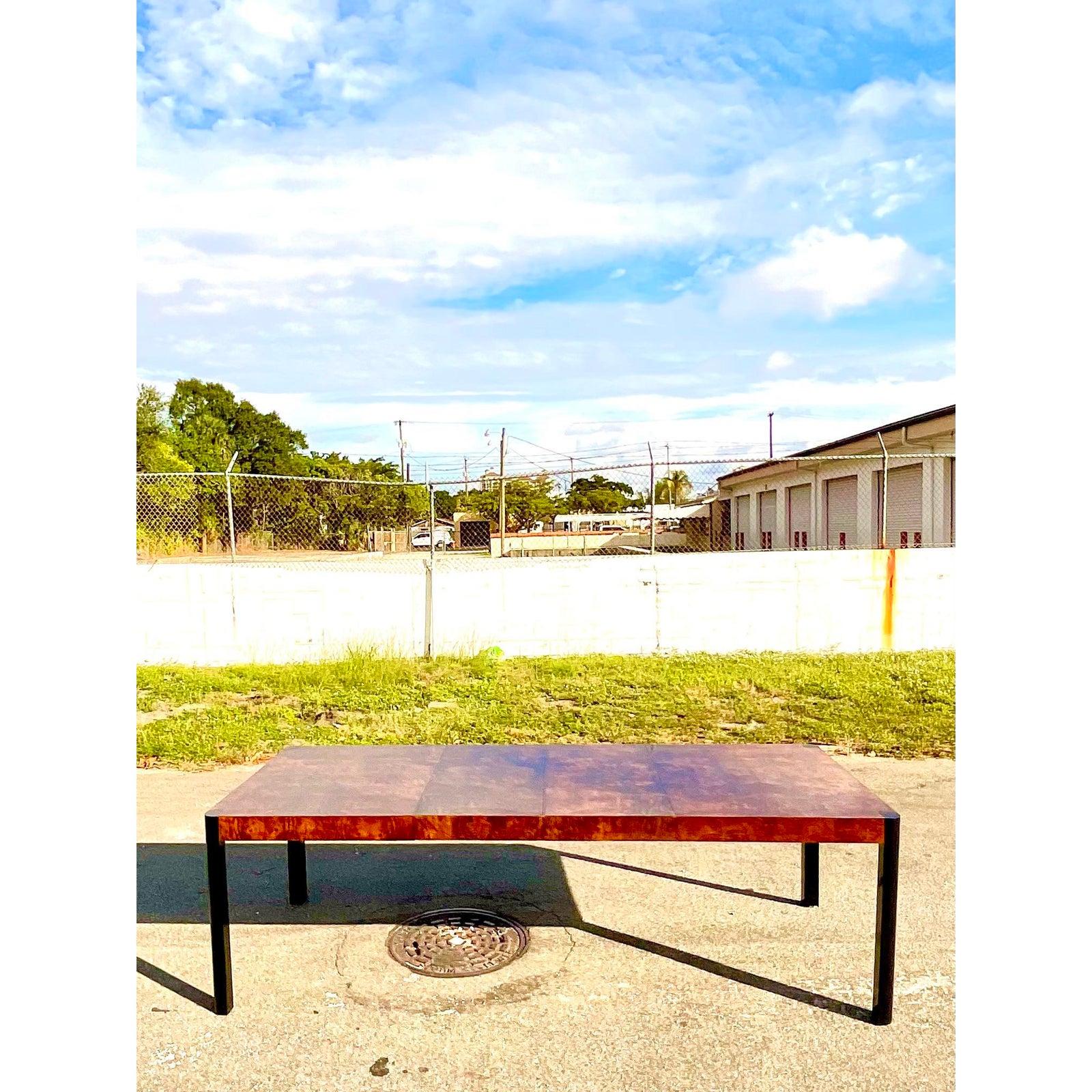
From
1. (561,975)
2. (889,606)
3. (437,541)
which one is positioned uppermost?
(437,541)

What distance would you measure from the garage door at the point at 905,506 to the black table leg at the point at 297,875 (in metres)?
12.2

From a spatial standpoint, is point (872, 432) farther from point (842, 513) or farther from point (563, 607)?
point (563, 607)

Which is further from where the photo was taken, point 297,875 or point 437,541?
point 437,541

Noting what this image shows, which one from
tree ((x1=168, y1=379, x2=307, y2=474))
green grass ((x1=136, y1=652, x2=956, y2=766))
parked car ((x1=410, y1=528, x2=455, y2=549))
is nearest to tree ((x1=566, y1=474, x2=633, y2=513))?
parked car ((x1=410, y1=528, x2=455, y2=549))

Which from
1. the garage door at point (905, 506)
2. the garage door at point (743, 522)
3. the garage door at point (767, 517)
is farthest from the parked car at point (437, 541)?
the garage door at point (743, 522)

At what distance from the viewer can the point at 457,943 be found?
345 cm

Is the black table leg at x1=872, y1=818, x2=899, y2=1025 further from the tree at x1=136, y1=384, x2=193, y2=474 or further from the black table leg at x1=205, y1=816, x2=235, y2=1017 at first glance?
the tree at x1=136, y1=384, x2=193, y2=474

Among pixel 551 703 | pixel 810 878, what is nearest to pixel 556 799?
pixel 810 878

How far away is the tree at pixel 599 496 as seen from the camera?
15484 millimetres

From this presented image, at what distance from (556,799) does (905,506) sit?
13536 mm

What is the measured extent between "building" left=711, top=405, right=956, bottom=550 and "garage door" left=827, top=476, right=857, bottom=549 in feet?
0.07

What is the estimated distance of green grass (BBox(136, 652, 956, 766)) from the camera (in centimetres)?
645
